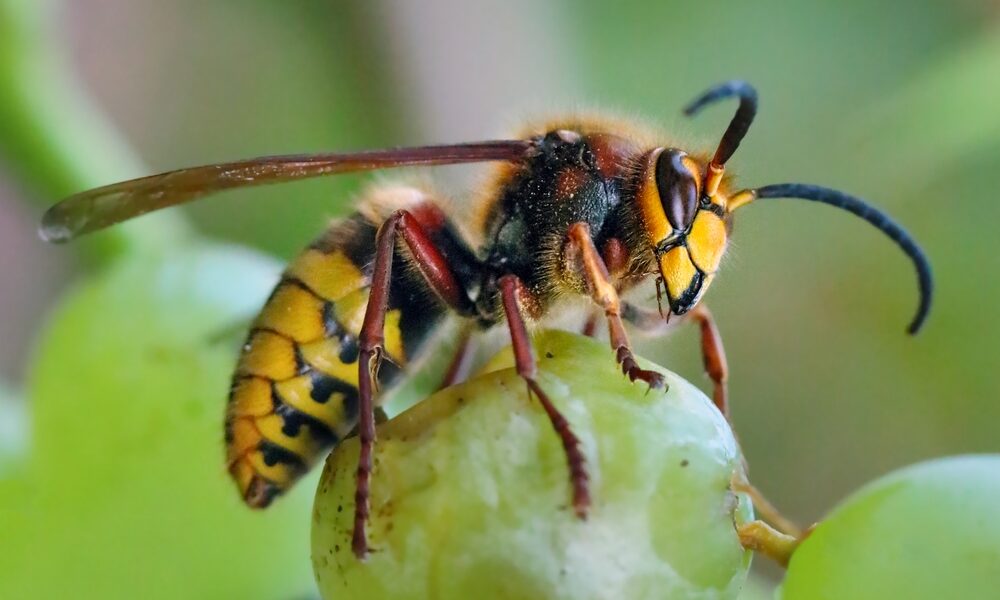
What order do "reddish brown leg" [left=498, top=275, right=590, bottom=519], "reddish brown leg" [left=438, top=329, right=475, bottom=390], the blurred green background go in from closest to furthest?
1. "reddish brown leg" [left=498, top=275, right=590, bottom=519]
2. "reddish brown leg" [left=438, top=329, right=475, bottom=390]
3. the blurred green background

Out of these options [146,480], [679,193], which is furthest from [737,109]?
[146,480]

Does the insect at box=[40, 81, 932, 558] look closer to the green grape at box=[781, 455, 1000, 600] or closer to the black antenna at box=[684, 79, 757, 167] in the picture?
the black antenna at box=[684, 79, 757, 167]

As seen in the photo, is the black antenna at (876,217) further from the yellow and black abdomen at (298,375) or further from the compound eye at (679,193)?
the yellow and black abdomen at (298,375)

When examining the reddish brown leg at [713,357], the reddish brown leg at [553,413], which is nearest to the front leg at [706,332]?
the reddish brown leg at [713,357]

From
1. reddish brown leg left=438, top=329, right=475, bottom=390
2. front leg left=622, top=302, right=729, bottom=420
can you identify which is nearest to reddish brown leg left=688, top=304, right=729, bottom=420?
front leg left=622, top=302, right=729, bottom=420

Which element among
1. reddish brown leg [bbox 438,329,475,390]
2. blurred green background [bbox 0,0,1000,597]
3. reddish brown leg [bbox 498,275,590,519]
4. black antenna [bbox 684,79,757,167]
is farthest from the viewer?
blurred green background [bbox 0,0,1000,597]

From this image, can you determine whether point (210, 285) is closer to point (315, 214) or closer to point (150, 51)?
point (315, 214)

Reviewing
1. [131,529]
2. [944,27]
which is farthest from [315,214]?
[944,27]
